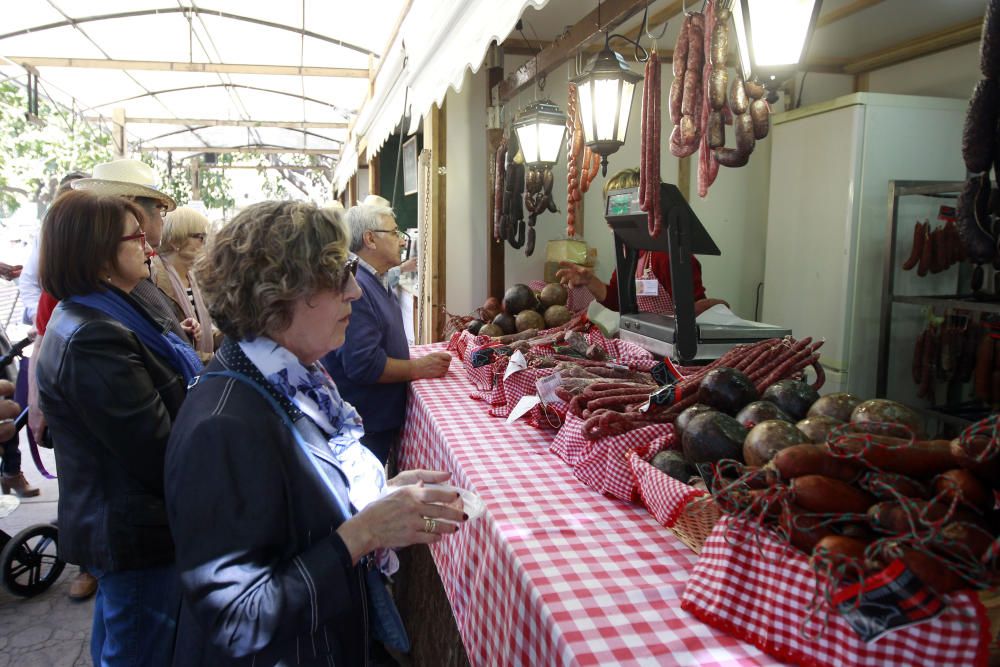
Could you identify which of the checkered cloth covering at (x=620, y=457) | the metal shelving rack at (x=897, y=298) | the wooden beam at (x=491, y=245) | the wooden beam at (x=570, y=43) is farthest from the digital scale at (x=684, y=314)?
the wooden beam at (x=491, y=245)

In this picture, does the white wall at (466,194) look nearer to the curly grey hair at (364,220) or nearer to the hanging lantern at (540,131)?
the hanging lantern at (540,131)

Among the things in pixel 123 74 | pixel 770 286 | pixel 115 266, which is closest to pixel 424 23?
pixel 115 266

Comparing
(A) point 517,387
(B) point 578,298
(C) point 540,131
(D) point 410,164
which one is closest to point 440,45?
(C) point 540,131

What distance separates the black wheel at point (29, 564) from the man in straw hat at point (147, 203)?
1.39 meters

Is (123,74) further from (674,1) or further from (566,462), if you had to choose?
(566,462)

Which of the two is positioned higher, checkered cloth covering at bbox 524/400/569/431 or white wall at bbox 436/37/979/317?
white wall at bbox 436/37/979/317

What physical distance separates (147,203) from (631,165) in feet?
13.2

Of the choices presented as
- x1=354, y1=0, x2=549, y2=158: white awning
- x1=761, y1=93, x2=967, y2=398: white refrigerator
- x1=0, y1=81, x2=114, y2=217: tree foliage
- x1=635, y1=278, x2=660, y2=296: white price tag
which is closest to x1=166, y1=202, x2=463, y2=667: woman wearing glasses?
x1=354, y1=0, x2=549, y2=158: white awning

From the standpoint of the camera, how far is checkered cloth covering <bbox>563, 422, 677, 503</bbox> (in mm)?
1962

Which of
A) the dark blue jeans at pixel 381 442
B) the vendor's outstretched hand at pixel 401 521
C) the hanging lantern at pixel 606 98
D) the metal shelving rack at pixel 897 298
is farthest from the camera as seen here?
the metal shelving rack at pixel 897 298

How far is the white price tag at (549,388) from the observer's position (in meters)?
2.60

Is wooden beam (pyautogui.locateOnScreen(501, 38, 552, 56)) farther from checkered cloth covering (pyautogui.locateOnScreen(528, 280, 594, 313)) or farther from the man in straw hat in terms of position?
the man in straw hat

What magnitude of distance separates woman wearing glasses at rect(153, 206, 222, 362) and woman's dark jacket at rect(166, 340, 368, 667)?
9.10 feet

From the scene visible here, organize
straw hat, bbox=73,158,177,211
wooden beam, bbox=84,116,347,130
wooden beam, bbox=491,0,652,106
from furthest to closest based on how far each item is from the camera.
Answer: wooden beam, bbox=84,116,347,130, straw hat, bbox=73,158,177,211, wooden beam, bbox=491,0,652,106
